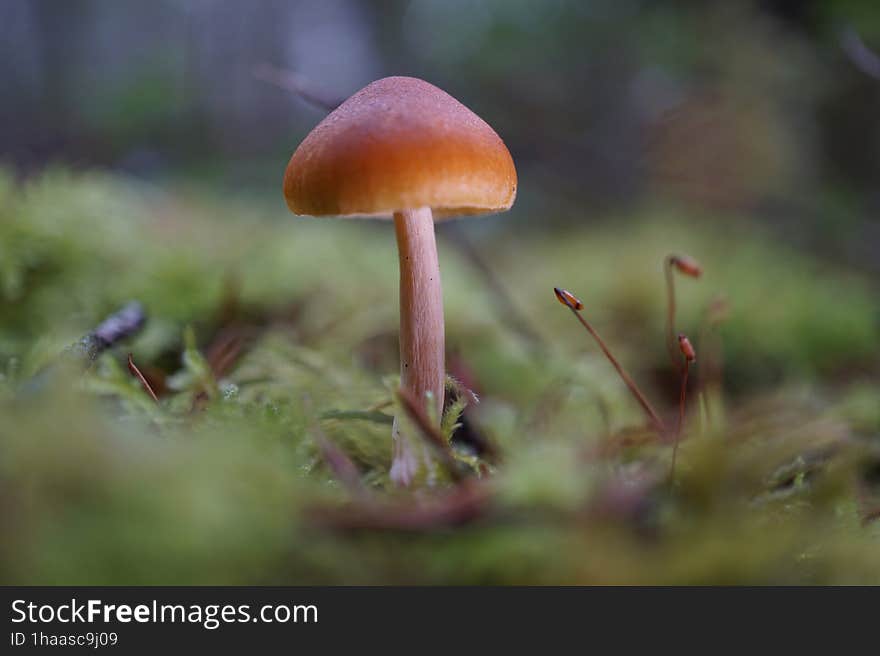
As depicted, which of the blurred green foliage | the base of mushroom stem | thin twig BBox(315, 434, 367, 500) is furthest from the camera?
the base of mushroom stem

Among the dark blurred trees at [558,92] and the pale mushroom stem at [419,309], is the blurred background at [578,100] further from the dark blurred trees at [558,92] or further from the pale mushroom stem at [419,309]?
the pale mushroom stem at [419,309]

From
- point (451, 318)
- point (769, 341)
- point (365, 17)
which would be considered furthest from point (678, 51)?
point (365, 17)

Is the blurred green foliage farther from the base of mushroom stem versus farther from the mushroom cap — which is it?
the mushroom cap

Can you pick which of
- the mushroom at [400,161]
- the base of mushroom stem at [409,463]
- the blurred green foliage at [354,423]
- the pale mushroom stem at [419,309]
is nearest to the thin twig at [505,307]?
the blurred green foliage at [354,423]

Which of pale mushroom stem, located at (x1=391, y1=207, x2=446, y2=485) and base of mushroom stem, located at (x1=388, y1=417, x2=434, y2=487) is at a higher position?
pale mushroom stem, located at (x1=391, y1=207, x2=446, y2=485)

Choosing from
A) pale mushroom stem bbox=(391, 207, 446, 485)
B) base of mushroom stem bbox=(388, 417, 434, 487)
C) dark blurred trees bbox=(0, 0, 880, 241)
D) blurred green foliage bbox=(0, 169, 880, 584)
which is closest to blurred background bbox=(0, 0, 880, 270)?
dark blurred trees bbox=(0, 0, 880, 241)

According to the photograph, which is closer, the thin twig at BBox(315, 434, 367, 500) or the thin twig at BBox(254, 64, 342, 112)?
the thin twig at BBox(315, 434, 367, 500)

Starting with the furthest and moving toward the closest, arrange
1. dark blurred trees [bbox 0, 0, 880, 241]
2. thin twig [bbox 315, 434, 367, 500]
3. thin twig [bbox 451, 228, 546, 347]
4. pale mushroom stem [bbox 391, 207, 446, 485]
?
dark blurred trees [bbox 0, 0, 880, 241], thin twig [bbox 451, 228, 546, 347], pale mushroom stem [bbox 391, 207, 446, 485], thin twig [bbox 315, 434, 367, 500]
